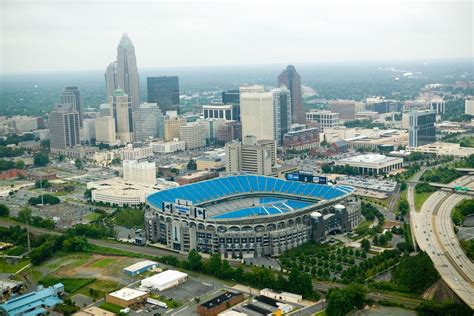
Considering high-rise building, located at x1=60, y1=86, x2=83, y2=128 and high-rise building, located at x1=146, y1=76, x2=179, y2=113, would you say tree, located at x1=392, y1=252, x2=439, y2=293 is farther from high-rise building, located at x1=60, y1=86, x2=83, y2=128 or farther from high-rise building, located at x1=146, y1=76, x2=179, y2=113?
high-rise building, located at x1=60, y1=86, x2=83, y2=128

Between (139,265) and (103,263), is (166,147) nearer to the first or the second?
(103,263)

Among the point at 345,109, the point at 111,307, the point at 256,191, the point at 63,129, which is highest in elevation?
the point at 63,129

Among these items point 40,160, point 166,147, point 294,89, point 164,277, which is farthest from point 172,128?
point 164,277

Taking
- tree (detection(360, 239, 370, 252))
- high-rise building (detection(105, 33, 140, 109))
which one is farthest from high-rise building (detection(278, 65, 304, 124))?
tree (detection(360, 239, 370, 252))

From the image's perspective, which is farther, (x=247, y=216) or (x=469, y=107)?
(x=469, y=107)

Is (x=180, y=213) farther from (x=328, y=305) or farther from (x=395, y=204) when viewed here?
(x=395, y=204)

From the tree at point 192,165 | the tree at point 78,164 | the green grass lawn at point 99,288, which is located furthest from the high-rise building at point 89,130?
the green grass lawn at point 99,288
